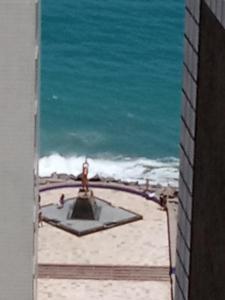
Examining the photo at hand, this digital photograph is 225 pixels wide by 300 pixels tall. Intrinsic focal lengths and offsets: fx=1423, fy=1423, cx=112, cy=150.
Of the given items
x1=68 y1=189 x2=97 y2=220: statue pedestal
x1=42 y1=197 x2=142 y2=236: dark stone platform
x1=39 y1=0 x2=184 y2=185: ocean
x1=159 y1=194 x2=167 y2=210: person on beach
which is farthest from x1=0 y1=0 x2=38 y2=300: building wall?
x1=39 y1=0 x2=184 y2=185: ocean

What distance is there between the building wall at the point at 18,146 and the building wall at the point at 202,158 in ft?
42.3

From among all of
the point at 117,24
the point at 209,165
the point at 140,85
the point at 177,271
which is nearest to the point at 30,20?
the point at 177,271

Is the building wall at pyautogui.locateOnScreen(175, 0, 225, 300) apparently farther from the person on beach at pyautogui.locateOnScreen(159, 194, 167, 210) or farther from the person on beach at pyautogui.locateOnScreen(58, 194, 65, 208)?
the person on beach at pyautogui.locateOnScreen(159, 194, 167, 210)

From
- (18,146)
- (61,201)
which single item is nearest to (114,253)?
(61,201)

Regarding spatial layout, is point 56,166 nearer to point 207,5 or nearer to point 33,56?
point 33,56


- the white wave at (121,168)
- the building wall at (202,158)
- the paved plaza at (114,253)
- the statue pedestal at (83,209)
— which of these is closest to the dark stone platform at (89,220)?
the statue pedestal at (83,209)

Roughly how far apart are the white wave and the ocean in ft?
0.25

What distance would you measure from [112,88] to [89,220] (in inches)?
1871

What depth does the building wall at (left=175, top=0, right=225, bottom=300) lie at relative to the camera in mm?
36875

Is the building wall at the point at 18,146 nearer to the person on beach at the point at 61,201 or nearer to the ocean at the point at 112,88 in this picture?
the person on beach at the point at 61,201

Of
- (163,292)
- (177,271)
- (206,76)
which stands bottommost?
(163,292)

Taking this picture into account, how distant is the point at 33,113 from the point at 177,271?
43.4 feet

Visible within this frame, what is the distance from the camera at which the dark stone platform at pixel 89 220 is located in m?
85.2

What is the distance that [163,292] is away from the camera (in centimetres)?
7731
